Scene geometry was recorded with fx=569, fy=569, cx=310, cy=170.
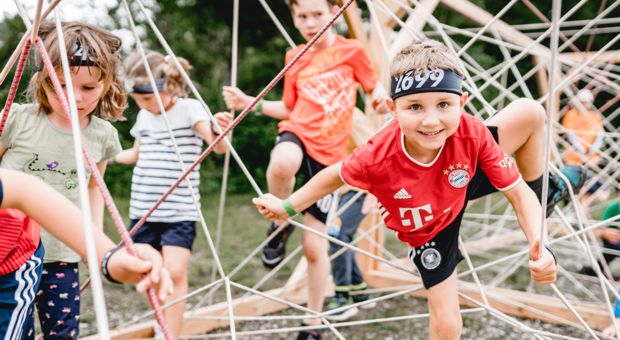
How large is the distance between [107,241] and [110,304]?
188 cm

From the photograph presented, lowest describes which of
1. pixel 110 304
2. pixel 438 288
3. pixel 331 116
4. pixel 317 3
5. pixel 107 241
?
pixel 110 304

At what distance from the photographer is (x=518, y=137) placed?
4.59 ft

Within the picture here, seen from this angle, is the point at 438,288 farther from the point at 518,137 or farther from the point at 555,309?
the point at 555,309

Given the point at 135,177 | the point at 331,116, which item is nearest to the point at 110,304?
the point at 135,177

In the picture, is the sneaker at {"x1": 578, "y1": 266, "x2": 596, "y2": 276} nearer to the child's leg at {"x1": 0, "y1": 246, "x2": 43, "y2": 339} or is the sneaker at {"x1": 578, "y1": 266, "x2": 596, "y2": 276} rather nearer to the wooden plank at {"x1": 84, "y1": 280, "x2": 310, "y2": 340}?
the wooden plank at {"x1": 84, "y1": 280, "x2": 310, "y2": 340}

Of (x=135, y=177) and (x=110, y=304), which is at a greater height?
(x=135, y=177)

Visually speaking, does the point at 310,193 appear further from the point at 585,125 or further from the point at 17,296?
the point at 585,125

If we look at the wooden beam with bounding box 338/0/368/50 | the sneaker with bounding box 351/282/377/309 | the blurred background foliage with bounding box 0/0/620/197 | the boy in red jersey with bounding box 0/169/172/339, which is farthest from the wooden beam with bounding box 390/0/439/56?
the blurred background foliage with bounding box 0/0/620/197

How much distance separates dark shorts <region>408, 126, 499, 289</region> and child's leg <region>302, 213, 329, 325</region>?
54 centimetres

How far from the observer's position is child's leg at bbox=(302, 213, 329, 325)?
6.19 feet

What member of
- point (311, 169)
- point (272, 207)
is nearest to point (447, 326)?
→ point (272, 207)

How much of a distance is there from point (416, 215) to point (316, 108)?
28.5 inches

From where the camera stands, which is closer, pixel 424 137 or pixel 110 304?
pixel 424 137

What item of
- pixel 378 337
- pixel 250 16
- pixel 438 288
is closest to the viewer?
pixel 438 288
